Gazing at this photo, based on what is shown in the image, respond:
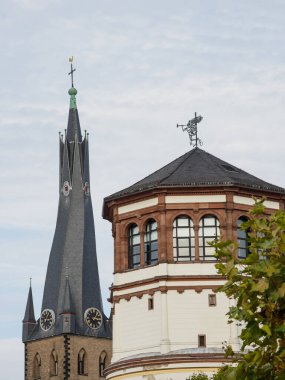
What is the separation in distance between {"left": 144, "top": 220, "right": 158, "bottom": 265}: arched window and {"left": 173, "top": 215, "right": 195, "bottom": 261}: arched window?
1278mm

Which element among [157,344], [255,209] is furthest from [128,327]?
[255,209]

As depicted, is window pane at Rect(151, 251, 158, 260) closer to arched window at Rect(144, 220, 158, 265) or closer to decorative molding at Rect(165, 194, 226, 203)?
arched window at Rect(144, 220, 158, 265)

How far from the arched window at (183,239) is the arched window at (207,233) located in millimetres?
571

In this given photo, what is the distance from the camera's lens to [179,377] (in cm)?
7331

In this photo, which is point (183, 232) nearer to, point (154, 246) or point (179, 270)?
point (154, 246)

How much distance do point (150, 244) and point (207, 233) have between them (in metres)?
3.64

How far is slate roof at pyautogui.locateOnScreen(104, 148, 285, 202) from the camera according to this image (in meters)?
77.1

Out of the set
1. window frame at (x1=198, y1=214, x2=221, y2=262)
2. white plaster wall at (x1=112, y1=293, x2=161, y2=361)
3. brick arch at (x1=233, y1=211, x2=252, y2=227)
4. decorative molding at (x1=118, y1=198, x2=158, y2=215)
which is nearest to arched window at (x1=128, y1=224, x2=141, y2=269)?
decorative molding at (x1=118, y1=198, x2=158, y2=215)

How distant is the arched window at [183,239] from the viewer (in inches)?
3024

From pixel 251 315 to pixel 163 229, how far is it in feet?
153

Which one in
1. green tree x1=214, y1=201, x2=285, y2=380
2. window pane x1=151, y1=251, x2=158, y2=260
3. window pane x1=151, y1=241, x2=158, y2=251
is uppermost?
window pane x1=151, y1=241, x2=158, y2=251

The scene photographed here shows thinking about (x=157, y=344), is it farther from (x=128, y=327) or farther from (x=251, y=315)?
(x=251, y=315)

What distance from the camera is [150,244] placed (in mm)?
78000

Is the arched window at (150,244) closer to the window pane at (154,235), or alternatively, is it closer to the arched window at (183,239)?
the window pane at (154,235)
